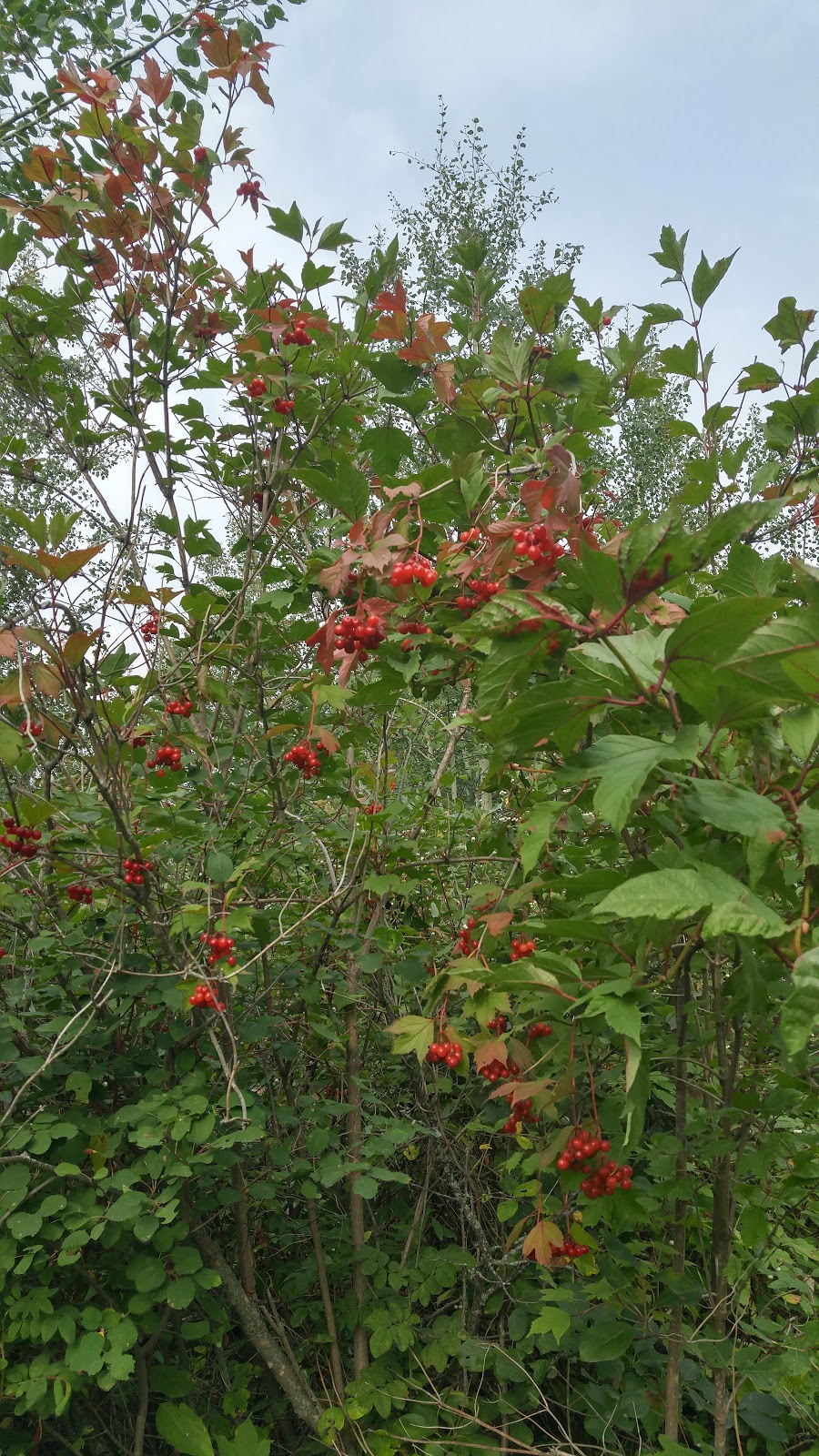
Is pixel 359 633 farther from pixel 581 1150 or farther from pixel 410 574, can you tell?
pixel 581 1150

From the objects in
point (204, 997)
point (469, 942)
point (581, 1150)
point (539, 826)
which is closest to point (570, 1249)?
point (581, 1150)

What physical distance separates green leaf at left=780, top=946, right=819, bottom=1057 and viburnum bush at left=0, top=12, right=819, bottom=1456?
0.06 meters

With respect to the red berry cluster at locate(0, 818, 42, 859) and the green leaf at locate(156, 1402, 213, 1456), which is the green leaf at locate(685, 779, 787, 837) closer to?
the red berry cluster at locate(0, 818, 42, 859)

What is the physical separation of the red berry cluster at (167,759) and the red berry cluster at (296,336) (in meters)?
1.14

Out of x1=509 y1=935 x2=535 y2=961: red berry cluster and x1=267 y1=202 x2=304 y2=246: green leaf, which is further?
x1=267 y1=202 x2=304 y2=246: green leaf

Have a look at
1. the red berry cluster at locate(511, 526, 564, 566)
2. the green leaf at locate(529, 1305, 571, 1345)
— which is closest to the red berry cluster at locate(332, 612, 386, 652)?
the red berry cluster at locate(511, 526, 564, 566)

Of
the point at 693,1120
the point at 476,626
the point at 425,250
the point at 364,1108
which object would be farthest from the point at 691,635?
the point at 425,250

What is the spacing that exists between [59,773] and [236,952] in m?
0.96

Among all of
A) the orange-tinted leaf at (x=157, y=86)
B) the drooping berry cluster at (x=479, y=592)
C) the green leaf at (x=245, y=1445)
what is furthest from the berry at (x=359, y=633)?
the orange-tinted leaf at (x=157, y=86)

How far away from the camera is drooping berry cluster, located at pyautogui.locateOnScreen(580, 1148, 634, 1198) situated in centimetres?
151

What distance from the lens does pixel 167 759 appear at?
7.79 feet

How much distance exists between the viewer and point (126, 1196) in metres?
1.96

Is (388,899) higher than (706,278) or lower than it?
lower

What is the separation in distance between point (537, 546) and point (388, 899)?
184 centimetres
